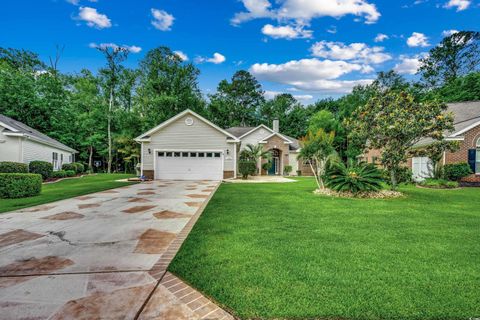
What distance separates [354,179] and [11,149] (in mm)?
18730

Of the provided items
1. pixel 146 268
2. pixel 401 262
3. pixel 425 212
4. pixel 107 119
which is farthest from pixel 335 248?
pixel 107 119

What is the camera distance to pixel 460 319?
1800mm

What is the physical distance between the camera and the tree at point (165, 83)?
84.6ft

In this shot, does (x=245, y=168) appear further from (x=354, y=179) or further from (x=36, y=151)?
(x=36, y=151)

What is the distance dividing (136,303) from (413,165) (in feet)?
60.4

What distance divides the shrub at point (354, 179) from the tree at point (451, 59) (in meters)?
32.0

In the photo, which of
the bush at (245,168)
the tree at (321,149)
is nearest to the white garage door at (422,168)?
the tree at (321,149)

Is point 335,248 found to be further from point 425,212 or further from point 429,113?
point 429,113

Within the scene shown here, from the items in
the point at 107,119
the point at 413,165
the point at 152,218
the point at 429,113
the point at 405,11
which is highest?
the point at 405,11

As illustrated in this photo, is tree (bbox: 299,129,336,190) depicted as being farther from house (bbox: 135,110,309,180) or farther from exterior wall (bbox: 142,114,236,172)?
exterior wall (bbox: 142,114,236,172)

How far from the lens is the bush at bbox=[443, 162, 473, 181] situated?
12602mm

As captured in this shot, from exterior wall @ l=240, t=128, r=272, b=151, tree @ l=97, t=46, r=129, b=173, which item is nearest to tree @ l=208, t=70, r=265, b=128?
tree @ l=97, t=46, r=129, b=173

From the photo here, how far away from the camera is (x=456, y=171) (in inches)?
497

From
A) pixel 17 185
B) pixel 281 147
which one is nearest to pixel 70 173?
pixel 17 185
